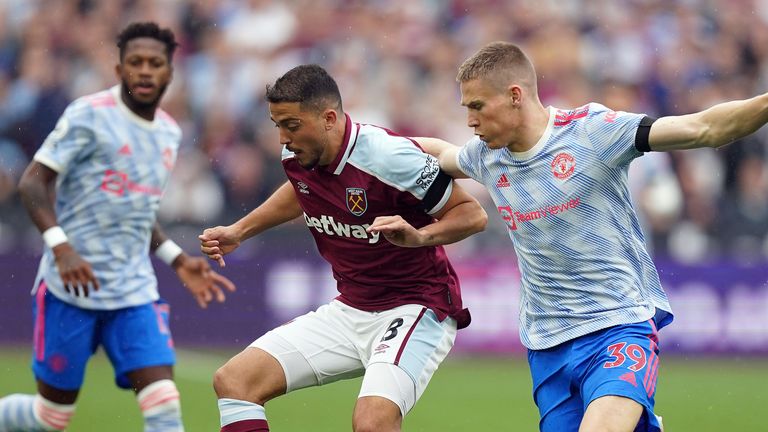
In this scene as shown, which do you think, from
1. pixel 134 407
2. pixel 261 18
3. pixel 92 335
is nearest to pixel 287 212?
pixel 92 335

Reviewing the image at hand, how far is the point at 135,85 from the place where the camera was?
8164mm

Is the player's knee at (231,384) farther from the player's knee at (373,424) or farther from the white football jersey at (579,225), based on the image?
the white football jersey at (579,225)

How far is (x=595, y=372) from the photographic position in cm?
601

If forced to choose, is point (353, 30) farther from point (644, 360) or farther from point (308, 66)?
point (644, 360)

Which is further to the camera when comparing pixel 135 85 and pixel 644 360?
pixel 135 85

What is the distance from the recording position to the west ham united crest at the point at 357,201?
6.63 meters

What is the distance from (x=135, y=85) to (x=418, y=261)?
256 centimetres

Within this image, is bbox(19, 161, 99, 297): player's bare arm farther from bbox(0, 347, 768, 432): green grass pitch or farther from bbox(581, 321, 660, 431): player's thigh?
bbox(581, 321, 660, 431): player's thigh

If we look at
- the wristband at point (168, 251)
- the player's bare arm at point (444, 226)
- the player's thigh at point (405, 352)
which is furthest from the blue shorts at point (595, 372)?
the wristband at point (168, 251)

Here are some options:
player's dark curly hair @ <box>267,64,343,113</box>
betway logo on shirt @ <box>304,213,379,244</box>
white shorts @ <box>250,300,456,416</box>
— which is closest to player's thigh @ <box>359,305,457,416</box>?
white shorts @ <box>250,300,456,416</box>

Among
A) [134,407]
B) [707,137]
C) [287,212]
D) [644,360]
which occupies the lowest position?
[134,407]

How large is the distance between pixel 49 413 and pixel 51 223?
1283 millimetres

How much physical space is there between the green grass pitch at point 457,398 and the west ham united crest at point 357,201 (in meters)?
3.58

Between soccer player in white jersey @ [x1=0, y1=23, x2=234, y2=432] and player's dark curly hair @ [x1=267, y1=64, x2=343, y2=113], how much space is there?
173 centimetres
